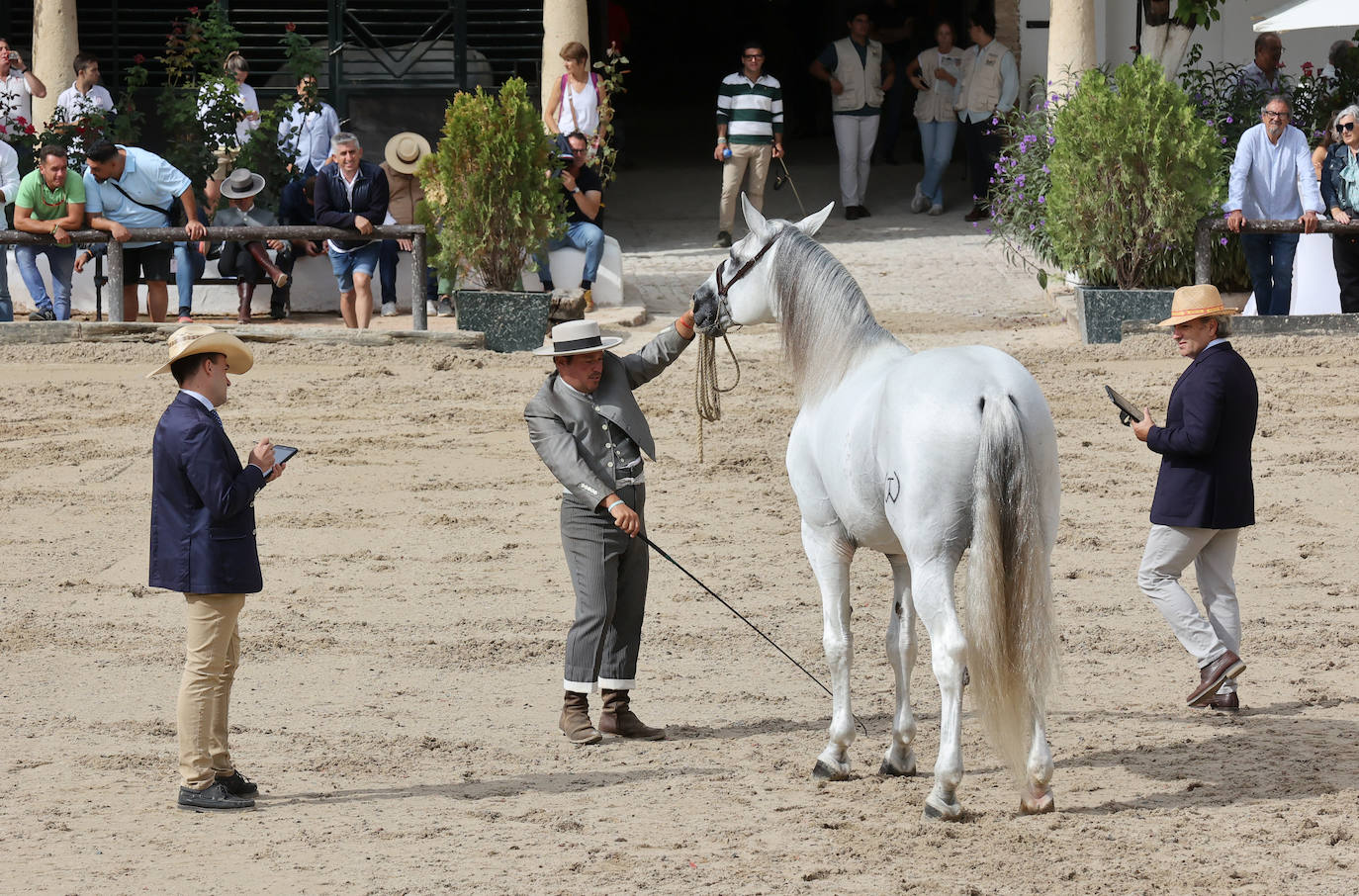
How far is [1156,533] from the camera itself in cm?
702

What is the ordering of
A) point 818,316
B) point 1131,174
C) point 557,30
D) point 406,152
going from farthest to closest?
point 557,30
point 406,152
point 1131,174
point 818,316

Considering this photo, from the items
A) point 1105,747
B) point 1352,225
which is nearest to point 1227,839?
point 1105,747

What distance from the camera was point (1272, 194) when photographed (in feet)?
44.9

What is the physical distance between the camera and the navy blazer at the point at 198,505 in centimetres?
585

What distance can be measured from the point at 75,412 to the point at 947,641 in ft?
28.6

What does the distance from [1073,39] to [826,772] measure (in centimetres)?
1216

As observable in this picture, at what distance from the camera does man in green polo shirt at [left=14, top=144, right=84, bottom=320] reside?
1397 centimetres

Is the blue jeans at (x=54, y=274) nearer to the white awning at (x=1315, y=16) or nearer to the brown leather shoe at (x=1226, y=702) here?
the white awning at (x=1315, y=16)

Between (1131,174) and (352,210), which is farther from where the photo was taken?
(352,210)

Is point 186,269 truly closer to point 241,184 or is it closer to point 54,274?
point 241,184

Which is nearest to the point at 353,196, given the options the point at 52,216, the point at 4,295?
the point at 52,216

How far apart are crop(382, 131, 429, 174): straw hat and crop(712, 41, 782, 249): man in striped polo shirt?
3295mm

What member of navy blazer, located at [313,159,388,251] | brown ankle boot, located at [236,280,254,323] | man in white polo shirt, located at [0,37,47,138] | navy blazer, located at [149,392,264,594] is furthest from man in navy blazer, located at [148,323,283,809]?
man in white polo shirt, located at [0,37,47,138]

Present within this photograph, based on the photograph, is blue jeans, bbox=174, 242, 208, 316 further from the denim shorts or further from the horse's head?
the horse's head
